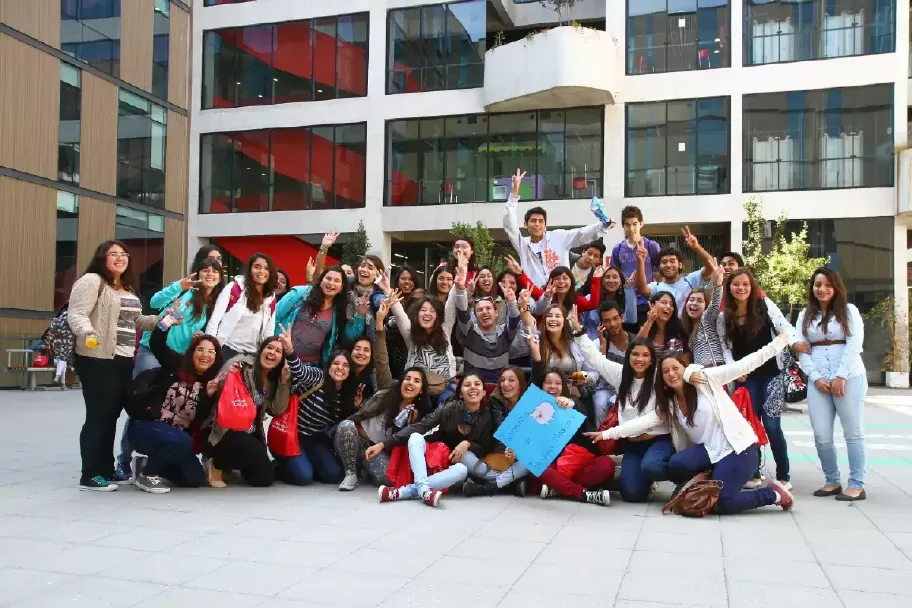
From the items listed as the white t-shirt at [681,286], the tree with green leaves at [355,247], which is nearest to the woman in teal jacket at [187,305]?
the white t-shirt at [681,286]

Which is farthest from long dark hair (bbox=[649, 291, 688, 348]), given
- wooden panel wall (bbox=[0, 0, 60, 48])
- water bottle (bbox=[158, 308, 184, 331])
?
wooden panel wall (bbox=[0, 0, 60, 48])

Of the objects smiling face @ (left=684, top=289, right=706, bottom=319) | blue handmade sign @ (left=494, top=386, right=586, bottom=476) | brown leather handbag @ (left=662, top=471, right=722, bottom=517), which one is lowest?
brown leather handbag @ (left=662, top=471, right=722, bottom=517)

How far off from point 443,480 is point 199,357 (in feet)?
7.48

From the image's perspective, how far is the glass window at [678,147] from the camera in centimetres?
2261

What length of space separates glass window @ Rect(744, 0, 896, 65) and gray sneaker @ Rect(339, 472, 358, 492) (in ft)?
62.6

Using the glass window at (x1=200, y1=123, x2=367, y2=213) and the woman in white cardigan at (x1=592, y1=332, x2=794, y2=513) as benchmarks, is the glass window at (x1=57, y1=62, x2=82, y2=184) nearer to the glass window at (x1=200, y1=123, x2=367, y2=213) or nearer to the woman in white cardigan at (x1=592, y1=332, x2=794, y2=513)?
the glass window at (x1=200, y1=123, x2=367, y2=213)

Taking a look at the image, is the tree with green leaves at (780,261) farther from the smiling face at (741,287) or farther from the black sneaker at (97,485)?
the black sneaker at (97,485)

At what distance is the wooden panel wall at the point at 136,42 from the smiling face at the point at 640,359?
20623mm

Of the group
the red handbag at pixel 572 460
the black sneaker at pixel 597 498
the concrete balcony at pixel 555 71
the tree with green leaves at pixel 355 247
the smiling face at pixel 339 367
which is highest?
the concrete balcony at pixel 555 71

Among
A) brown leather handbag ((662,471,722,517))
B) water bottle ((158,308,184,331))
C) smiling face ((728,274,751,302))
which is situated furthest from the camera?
smiling face ((728,274,751,302))

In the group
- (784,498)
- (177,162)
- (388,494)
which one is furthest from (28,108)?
(784,498)

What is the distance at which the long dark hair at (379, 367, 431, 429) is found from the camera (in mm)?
7312

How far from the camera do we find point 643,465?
266 inches

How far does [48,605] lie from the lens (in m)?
3.98
